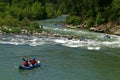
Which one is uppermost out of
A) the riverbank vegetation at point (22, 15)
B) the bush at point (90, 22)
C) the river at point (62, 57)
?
the riverbank vegetation at point (22, 15)

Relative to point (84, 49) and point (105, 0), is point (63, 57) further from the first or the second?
point (105, 0)

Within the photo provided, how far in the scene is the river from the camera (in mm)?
42156

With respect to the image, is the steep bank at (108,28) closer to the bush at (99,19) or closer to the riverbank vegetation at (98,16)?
the riverbank vegetation at (98,16)

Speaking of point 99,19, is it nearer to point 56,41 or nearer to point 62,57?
point 56,41

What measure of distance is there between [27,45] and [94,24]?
33.7 m

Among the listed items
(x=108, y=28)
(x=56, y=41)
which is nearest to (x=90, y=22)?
(x=108, y=28)

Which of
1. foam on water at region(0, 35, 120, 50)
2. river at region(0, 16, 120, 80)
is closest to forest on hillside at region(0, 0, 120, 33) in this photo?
foam on water at region(0, 35, 120, 50)

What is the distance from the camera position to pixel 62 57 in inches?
2034

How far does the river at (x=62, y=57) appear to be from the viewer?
138 ft

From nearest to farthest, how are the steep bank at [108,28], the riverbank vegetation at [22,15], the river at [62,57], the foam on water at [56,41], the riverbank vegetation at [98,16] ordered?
the river at [62,57]
the foam on water at [56,41]
the riverbank vegetation at [22,15]
the steep bank at [108,28]
the riverbank vegetation at [98,16]

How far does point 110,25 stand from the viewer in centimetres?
8581

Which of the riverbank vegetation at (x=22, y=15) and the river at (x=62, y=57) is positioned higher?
the riverbank vegetation at (x=22, y=15)

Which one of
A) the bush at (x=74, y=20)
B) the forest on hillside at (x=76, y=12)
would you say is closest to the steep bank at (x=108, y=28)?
the forest on hillside at (x=76, y=12)

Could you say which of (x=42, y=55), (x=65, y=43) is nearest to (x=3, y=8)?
(x=65, y=43)
